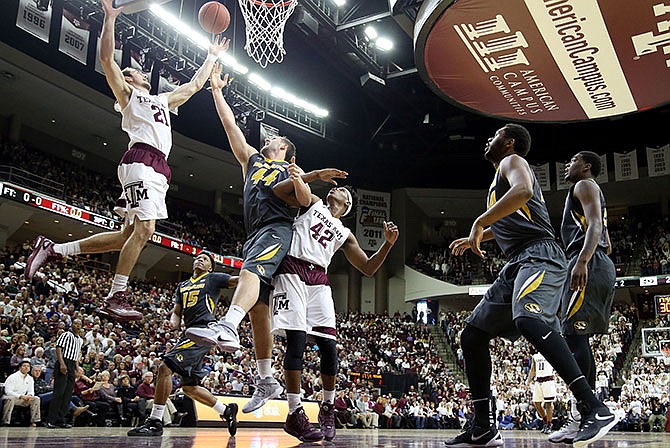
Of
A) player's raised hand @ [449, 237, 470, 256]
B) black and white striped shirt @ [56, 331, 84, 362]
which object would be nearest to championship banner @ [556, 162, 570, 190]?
black and white striped shirt @ [56, 331, 84, 362]

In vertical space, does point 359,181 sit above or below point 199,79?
above

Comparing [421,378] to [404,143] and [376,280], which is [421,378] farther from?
[404,143]

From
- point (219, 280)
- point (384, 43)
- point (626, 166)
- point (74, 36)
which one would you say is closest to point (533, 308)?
point (219, 280)

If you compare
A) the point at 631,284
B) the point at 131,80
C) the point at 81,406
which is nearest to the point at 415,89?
the point at 631,284

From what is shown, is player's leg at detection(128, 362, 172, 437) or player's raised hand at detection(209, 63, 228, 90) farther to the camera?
player's leg at detection(128, 362, 172, 437)

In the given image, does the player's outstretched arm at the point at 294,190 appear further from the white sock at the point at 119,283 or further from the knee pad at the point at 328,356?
the white sock at the point at 119,283

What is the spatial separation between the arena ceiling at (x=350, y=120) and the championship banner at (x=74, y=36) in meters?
3.23

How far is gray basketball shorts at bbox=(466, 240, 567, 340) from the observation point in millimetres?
3158

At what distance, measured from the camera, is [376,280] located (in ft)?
97.7

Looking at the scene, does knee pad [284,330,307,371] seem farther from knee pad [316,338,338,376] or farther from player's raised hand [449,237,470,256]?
player's raised hand [449,237,470,256]

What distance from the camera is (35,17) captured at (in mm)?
13742

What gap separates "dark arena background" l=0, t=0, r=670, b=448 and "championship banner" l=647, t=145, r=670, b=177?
8 cm

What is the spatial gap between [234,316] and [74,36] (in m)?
13.3

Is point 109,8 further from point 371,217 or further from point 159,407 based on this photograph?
point 371,217
